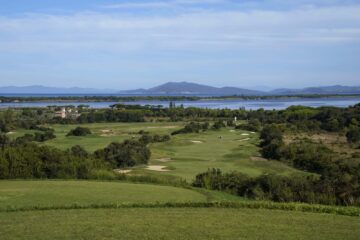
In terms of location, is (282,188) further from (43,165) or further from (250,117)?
(250,117)

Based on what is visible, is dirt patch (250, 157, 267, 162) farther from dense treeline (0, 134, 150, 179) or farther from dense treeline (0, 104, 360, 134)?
dense treeline (0, 104, 360, 134)

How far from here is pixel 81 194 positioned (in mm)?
18641

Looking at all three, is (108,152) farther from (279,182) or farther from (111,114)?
(111,114)

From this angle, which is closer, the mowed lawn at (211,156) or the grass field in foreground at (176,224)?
the grass field in foreground at (176,224)

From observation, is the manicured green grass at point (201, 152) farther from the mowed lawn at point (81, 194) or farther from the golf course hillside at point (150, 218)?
the golf course hillside at point (150, 218)

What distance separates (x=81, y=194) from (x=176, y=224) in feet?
23.3

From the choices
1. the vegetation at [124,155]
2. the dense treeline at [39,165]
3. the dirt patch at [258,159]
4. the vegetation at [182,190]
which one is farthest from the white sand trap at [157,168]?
the dirt patch at [258,159]

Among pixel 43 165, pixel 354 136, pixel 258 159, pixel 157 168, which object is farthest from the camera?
pixel 354 136

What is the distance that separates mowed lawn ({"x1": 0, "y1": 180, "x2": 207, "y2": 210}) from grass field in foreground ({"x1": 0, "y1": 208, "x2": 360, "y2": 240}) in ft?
6.81

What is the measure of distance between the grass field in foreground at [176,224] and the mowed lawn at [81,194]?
6.81 feet

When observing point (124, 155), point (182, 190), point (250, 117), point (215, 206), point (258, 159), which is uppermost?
point (215, 206)

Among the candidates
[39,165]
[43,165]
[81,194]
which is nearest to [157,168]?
[43,165]

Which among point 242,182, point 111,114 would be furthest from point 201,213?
point 111,114

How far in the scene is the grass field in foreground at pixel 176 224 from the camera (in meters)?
11.1
